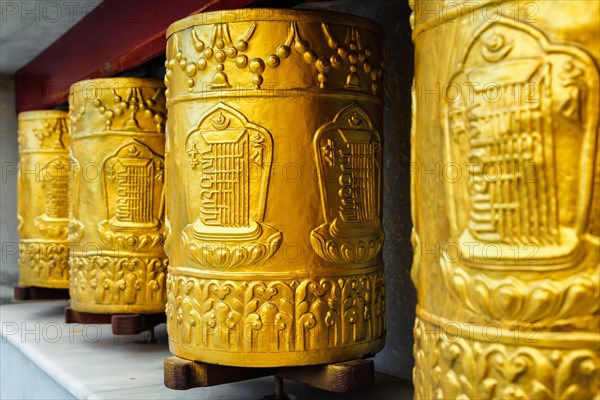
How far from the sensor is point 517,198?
98 centimetres

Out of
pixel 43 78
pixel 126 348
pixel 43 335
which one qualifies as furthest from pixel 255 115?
pixel 43 78

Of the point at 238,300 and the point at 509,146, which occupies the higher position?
the point at 509,146

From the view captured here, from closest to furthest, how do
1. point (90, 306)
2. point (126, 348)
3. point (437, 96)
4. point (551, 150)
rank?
point (551, 150), point (437, 96), point (90, 306), point (126, 348)

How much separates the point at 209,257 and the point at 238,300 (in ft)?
0.39

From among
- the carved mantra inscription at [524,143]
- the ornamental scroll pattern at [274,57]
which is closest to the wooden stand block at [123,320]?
the ornamental scroll pattern at [274,57]

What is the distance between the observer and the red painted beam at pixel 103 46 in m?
2.64

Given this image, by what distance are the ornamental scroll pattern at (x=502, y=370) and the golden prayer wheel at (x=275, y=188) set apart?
58 cm

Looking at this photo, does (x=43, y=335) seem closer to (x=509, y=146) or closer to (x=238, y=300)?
(x=238, y=300)

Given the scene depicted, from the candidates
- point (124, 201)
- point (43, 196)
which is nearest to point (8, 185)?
point (43, 196)

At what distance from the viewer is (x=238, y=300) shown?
1683mm

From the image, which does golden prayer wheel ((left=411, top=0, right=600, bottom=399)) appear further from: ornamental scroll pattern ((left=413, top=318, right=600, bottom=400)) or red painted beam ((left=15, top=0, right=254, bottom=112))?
red painted beam ((left=15, top=0, right=254, bottom=112))

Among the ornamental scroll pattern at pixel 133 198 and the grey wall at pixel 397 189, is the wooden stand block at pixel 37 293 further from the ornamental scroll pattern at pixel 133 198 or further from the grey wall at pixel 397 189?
the grey wall at pixel 397 189

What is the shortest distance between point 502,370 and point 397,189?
3.93 feet

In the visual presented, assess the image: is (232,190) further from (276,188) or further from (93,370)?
(93,370)
